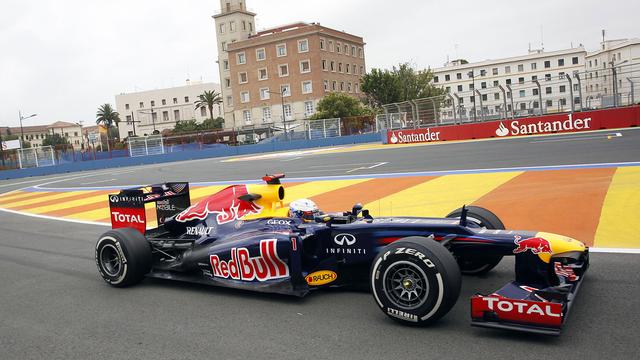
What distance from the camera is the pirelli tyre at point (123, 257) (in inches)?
237

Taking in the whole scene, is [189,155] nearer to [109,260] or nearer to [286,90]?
[286,90]

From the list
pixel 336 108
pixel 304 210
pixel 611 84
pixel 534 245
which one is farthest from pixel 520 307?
pixel 336 108

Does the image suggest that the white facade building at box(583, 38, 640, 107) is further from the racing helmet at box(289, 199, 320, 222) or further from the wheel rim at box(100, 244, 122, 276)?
the wheel rim at box(100, 244, 122, 276)

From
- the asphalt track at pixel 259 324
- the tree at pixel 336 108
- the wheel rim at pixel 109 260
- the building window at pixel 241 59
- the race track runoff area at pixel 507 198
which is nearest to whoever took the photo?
the asphalt track at pixel 259 324

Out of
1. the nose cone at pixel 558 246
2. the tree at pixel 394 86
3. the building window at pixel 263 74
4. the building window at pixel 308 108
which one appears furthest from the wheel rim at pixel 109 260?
the building window at pixel 263 74

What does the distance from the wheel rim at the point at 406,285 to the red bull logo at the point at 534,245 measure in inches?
32.0

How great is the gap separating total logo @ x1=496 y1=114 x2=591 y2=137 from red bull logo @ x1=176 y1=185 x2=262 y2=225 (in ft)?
70.6

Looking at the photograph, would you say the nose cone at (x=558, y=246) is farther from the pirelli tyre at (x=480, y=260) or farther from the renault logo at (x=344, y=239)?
the renault logo at (x=344, y=239)

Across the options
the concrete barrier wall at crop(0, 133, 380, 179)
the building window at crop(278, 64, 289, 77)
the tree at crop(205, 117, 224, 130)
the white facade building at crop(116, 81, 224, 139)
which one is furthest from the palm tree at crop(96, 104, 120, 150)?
the concrete barrier wall at crop(0, 133, 380, 179)

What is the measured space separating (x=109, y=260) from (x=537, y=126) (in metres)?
22.5

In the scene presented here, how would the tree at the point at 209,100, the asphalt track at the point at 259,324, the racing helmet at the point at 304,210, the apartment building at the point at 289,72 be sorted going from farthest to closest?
1. the tree at the point at 209,100
2. the apartment building at the point at 289,72
3. the racing helmet at the point at 304,210
4. the asphalt track at the point at 259,324

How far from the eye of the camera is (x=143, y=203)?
22.0 ft

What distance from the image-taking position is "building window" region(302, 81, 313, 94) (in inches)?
2945

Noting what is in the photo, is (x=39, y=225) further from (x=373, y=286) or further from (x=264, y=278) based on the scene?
(x=373, y=286)
